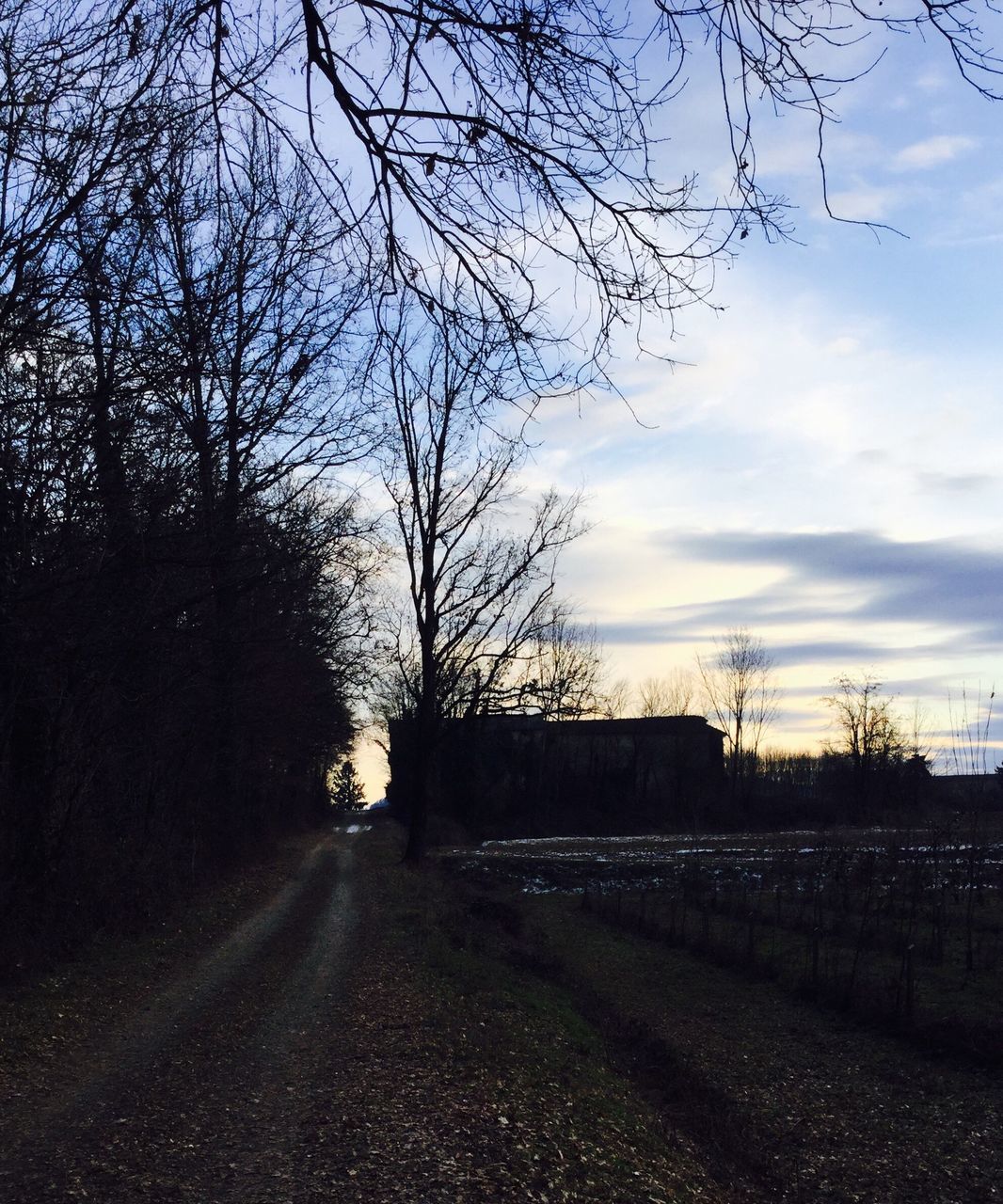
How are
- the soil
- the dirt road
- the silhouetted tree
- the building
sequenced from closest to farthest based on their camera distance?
the dirt road
the soil
the building
the silhouetted tree

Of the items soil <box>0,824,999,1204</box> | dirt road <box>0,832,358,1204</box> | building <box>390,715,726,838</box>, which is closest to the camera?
dirt road <box>0,832,358,1204</box>

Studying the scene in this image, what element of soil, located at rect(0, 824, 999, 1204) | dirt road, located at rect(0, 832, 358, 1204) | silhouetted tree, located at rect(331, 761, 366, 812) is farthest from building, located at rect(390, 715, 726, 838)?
dirt road, located at rect(0, 832, 358, 1204)

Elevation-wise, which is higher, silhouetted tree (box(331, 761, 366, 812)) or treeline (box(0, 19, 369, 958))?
treeline (box(0, 19, 369, 958))

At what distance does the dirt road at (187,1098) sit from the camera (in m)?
5.57

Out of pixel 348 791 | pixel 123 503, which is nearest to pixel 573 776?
pixel 348 791

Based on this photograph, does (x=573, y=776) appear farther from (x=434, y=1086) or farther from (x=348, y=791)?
(x=434, y=1086)

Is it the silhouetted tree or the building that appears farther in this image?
the silhouetted tree

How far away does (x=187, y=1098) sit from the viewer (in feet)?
23.2

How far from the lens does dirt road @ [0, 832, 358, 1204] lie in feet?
18.3

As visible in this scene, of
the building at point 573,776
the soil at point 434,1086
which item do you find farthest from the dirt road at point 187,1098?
the building at point 573,776

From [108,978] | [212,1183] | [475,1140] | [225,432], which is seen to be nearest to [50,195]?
[225,432]

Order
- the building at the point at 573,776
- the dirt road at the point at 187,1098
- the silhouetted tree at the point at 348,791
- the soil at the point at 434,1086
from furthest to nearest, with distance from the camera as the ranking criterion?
the silhouetted tree at the point at 348,791 < the building at the point at 573,776 < the soil at the point at 434,1086 < the dirt road at the point at 187,1098

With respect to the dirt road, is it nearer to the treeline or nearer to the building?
the treeline

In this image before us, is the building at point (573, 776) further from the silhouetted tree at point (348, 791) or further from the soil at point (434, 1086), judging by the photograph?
the soil at point (434, 1086)
